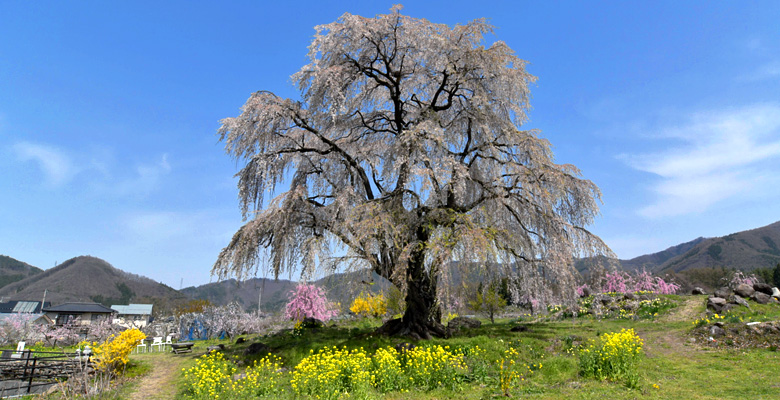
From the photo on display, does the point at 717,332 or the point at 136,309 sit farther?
the point at 136,309

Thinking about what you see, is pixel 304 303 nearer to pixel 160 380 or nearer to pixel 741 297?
pixel 160 380

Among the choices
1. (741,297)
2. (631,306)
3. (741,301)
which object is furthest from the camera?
(631,306)

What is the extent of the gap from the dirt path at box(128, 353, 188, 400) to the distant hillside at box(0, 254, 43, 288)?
206m

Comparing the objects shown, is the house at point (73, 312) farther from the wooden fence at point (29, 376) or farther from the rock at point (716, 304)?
the rock at point (716, 304)

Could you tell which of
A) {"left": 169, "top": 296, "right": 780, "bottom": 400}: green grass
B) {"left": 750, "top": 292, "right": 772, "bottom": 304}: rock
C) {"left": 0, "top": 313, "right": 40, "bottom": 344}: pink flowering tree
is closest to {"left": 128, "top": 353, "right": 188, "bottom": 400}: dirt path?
{"left": 169, "top": 296, "right": 780, "bottom": 400}: green grass

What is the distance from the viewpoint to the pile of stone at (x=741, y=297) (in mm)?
15492

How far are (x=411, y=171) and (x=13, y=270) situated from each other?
251 metres

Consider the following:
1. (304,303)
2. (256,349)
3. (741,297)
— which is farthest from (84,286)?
(741,297)

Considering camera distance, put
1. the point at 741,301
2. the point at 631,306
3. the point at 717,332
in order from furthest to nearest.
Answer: the point at 631,306 → the point at 741,301 → the point at 717,332

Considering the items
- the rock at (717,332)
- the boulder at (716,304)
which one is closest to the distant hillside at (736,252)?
the boulder at (716,304)

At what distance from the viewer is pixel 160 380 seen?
11492mm

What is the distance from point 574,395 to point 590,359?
1586 millimetres

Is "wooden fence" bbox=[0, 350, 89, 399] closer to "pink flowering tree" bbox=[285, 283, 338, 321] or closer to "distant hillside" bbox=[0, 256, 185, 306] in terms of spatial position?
"pink flowering tree" bbox=[285, 283, 338, 321]

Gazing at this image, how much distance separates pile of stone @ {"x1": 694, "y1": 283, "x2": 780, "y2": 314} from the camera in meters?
15.5
